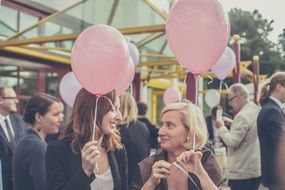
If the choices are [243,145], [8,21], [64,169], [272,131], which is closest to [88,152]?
[64,169]

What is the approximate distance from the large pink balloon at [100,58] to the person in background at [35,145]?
0.59 meters

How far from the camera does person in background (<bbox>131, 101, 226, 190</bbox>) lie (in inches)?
92.6

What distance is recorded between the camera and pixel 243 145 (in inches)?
190

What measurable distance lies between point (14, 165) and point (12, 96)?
1.69 m

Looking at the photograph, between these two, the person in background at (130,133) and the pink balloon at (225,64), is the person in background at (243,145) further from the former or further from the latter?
the pink balloon at (225,64)

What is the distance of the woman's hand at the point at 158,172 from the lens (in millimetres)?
2311

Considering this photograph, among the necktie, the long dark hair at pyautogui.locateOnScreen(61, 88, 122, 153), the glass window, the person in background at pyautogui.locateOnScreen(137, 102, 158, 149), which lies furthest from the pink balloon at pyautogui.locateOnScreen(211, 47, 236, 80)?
the glass window

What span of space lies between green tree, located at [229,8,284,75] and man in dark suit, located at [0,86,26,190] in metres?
15.1

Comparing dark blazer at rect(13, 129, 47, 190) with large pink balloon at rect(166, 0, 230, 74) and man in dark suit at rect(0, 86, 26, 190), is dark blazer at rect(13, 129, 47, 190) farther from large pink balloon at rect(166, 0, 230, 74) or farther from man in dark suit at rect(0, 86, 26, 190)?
large pink balloon at rect(166, 0, 230, 74)

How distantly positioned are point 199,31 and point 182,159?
94cm

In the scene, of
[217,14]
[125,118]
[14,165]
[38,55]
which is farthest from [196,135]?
[38,55]

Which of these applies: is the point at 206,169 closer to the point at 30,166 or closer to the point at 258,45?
the point at 30,166

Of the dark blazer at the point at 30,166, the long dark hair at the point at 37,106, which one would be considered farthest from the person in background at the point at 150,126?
the dark blazer at the point at 30,166

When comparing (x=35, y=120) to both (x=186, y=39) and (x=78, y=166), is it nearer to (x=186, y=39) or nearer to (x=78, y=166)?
(x=78, y=166)
